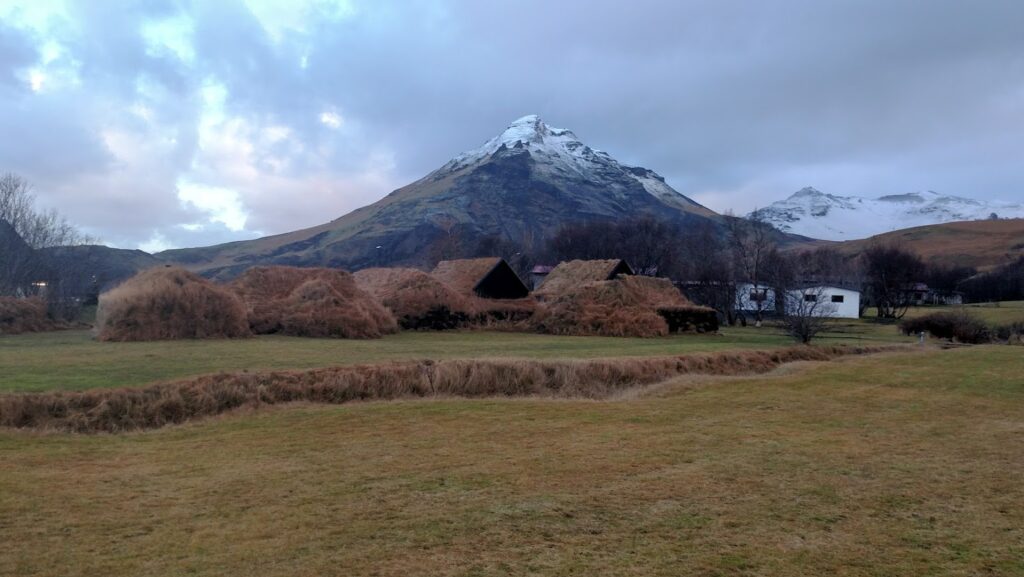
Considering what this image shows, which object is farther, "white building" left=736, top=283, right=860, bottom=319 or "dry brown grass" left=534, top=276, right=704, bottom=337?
"white building" left=736, top=283, right=860, bottom=319

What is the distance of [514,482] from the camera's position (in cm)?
907

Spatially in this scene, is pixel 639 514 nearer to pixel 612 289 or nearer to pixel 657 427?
pixel 657 427

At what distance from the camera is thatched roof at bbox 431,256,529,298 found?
4466cm

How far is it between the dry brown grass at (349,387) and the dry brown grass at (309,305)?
44.8 feet

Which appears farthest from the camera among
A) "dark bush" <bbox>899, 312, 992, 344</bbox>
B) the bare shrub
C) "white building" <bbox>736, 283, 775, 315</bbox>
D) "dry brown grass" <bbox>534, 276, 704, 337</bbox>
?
"white building" <bbox>736, 283, 775, 315</bbox>

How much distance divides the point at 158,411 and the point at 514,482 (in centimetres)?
871

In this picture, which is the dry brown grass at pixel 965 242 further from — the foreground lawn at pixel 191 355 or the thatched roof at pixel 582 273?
the foreground lawn at pixel 191 355

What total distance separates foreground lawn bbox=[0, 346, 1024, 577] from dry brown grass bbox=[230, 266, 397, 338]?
670 inches

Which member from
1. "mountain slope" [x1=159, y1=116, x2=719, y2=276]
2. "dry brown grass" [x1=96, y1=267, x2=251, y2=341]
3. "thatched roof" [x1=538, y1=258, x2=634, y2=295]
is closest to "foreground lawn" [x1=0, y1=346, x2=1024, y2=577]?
"dry brown grass" [x1=96, y1=267, x2=251, y2=341]

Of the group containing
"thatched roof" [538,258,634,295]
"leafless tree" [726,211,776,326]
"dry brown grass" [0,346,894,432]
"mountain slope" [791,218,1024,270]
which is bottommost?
"dry brown grass" [0,346,894,432]

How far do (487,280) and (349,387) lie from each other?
2806 centimetres

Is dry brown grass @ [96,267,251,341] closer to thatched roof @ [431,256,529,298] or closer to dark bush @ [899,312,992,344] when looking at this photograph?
thatched roof @ [431,256,529,298]

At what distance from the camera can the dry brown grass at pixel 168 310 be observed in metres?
26.6

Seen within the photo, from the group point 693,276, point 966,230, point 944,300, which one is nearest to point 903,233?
point 966,230
